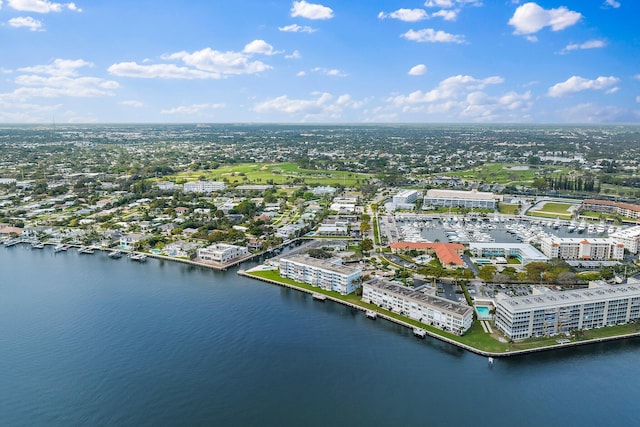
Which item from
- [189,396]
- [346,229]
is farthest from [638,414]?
[346,229]

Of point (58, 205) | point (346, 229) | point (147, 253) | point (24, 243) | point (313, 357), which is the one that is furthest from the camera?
point (58, 205)

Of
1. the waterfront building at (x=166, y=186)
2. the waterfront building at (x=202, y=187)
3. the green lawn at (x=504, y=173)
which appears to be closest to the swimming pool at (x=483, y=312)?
the waterfront building at (x=202, y=187)

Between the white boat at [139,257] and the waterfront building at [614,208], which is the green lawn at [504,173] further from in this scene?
the white boat at [139,257]

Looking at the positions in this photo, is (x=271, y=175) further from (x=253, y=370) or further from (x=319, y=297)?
(x=253, y=370)

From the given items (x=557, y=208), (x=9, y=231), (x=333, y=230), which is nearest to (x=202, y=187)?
(x=9, y=231)

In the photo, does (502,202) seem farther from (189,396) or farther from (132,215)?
(189,396)
